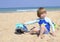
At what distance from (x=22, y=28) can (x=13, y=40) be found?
83 cm

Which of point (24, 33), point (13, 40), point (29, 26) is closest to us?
point (13, 40)

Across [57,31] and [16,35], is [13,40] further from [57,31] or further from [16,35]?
[57,31]

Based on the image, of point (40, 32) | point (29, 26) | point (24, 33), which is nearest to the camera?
point (40, 32)

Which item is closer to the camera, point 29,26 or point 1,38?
point 1,38

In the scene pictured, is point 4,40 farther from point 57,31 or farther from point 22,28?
point 57,31

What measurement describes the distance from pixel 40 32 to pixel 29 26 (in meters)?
1.39


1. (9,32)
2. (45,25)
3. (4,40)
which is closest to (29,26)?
(9,32)

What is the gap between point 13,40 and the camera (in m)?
4.80

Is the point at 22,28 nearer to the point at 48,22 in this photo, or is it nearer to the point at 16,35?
the point at 16,35

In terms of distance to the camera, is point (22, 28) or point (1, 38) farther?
point (22, 28)

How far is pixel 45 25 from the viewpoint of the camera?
5.23 metres

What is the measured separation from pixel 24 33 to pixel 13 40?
80 cm

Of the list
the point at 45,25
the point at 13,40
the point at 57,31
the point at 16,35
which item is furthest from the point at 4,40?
the point at 57,31

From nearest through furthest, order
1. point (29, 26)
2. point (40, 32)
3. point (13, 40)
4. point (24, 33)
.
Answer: point (13, 40)
point (40, 32)
point (24, 33)
point (29, 26)
